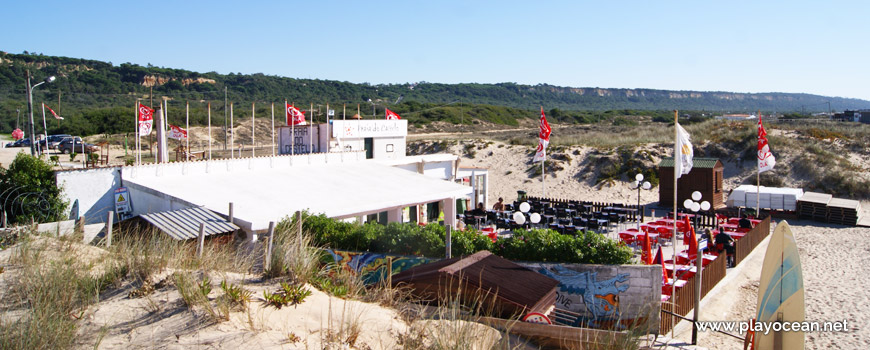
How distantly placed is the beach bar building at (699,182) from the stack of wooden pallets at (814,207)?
11.1 feet

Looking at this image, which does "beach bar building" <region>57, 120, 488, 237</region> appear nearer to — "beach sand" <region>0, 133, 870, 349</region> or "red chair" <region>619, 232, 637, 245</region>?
"beach sand" <region>0, 133, 870, 349</region>

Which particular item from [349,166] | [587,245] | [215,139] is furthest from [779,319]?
[215,139]

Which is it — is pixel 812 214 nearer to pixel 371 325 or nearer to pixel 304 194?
pixel 304 194

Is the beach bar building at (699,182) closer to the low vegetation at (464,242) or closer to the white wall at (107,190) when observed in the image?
the low vegetation at (464,242)

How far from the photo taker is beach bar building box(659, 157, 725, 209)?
25.1m

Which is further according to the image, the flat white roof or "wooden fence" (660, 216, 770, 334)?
the flat white roof

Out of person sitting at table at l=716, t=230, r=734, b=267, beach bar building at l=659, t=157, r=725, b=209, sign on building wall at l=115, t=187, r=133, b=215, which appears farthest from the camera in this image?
beach bar building at l=659, t=157, r=725, b=209

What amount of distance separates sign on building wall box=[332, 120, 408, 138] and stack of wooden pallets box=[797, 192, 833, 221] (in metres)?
16.8

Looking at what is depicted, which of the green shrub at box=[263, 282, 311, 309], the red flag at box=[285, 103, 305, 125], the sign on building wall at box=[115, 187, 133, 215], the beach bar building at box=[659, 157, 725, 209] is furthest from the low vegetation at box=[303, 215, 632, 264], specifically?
the beach bar building at box=[659, 157, 725, 209]

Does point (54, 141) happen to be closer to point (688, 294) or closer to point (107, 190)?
point (107, 190)

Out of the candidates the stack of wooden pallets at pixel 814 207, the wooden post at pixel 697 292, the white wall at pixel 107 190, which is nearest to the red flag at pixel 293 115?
the white wall at pixel 107 190

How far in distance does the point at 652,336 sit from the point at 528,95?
14472cm

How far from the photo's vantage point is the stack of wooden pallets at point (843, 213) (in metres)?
21.3

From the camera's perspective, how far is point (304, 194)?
14.7 metres
